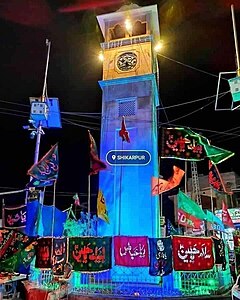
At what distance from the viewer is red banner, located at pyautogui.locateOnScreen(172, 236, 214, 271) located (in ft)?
35.4

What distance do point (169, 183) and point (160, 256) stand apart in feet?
8.95

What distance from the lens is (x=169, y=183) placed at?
11.8 m

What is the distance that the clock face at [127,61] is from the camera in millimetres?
16609

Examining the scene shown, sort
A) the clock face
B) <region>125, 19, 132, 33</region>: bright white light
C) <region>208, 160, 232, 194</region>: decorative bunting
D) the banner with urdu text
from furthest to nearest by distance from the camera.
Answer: <region>125, 19, 132, 33</region>: bright white light
the clock face
<region>208, 160, 232, 194</region>: decorative bunting
the banner with urdu text

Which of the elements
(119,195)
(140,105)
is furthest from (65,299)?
(140,105)

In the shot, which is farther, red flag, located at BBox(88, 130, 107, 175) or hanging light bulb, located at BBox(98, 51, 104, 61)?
hanging light bulb, located at BBox(98, 51, 104, 61)

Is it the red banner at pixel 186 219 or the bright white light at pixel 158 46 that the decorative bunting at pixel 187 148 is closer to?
the red banner at pixel 186 219

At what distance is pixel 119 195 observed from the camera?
14.5m

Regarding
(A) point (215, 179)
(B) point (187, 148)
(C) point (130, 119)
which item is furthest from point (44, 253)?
(C) point (130, 119)

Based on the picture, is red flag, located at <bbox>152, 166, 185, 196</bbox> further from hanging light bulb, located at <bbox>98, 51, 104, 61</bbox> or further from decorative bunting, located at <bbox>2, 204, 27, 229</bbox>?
hanging light bulb, located at <bbox>98, 51, 104, 61</bbox>

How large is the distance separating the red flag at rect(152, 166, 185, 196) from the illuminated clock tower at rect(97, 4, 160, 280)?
7.14 ft

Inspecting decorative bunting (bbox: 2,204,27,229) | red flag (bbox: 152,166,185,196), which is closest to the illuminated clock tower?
red flag (bbox: 152,166,185,196)

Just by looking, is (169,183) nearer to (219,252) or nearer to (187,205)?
(187,205)

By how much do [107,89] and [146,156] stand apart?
14.7 ft
